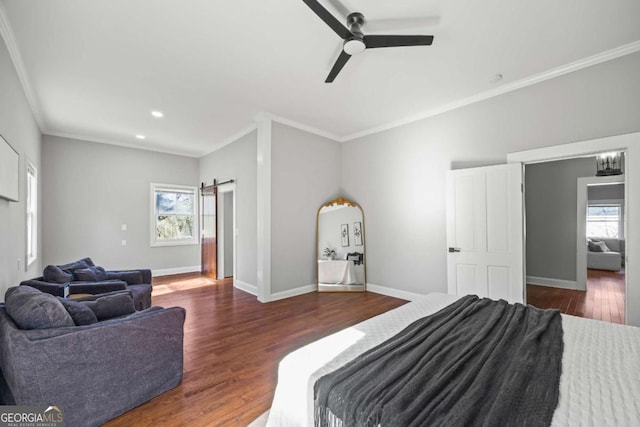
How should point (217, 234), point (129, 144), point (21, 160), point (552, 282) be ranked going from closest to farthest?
point (21, 160) → point (552, 282) → point (129, 144) → point (217, 234)

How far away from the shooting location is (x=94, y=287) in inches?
121

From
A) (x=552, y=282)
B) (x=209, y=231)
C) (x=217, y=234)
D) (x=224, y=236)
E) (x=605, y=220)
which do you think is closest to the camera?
(x=552, y=282)

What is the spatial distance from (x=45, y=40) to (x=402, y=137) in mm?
4334

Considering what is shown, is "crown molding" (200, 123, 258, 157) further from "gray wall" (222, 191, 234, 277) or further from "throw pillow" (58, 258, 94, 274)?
"throw pillow" (58, 258, 94, 274)

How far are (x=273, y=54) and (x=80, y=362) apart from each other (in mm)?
2902

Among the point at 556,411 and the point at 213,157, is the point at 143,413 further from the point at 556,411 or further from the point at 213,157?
the point at 213,157

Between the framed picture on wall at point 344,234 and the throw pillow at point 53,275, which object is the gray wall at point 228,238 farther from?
the throw pillow at point 53,275

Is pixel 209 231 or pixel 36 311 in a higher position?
pixel 209 231

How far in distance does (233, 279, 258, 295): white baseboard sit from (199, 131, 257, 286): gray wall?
5cm

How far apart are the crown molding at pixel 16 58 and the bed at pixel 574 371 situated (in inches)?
138

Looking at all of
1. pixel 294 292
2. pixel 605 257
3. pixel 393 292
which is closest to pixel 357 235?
pixel 393 292

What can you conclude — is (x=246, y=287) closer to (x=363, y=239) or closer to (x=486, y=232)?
(x=363, y=239)

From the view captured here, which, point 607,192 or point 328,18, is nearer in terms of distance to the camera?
point 328,18

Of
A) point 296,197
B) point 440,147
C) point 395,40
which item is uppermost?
point 395,40
